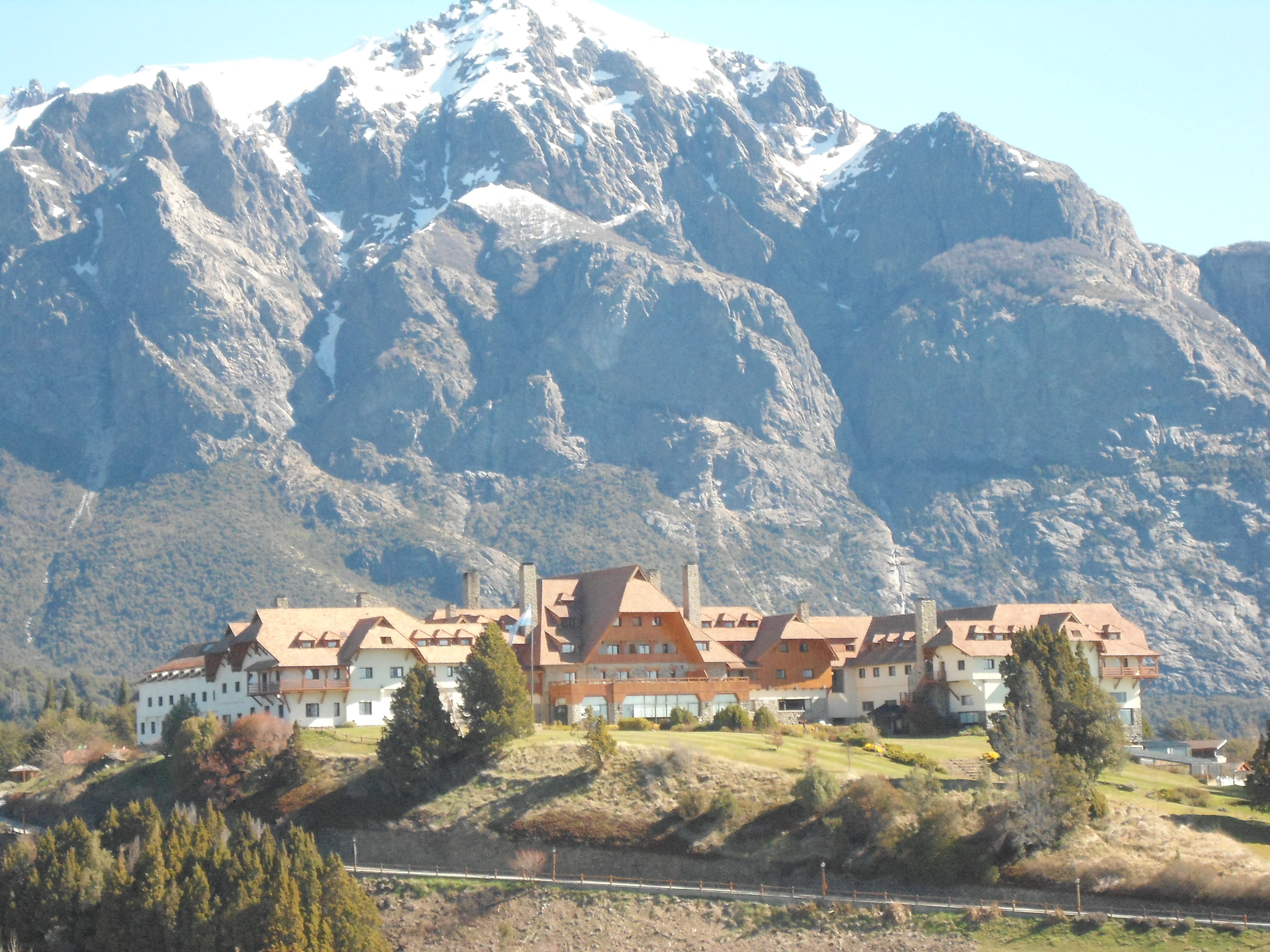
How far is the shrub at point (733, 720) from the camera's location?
108m

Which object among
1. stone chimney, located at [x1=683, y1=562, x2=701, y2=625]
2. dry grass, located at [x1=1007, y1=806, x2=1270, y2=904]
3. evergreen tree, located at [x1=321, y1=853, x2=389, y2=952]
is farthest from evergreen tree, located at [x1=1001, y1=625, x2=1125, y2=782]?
evergreen tree, located at [x1=321, y1=853, x2=389, y2=952]

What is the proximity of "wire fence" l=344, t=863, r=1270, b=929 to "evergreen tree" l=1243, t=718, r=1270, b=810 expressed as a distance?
17.4 metres

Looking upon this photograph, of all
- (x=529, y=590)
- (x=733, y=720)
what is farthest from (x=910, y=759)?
(x=529, y=590)

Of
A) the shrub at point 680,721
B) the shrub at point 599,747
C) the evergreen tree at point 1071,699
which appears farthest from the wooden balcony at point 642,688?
the evergreen tree at point 1071,699

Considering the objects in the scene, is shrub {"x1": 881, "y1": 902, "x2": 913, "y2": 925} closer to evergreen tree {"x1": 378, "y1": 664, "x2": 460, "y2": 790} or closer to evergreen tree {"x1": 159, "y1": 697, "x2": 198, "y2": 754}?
evergreen tree {"x1": 378, "y1": 664, "x2": 460, "y2": 790}

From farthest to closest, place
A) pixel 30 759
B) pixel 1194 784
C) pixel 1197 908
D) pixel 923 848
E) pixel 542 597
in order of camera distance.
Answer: pixel 30 759
pixel 542 597
pixel 1194 784
pixel 923 848
pixel 1197 908

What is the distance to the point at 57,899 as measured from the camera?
81.2 m

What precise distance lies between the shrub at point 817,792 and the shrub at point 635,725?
18718 millimetres

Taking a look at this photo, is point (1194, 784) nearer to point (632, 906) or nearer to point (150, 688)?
point (632, 906)

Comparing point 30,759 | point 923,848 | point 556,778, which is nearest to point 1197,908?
point 923,848

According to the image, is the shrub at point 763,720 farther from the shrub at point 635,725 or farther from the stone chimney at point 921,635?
the stone chimney at point 921,635

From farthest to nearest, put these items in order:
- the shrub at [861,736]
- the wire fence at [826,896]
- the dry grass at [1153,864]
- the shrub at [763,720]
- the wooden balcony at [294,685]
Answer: the shrub at [763,720] < the wooden balcony at [294,685] < the shrub at [861,736] < the dry grass at [1153,864] < the wire fence at [826,896]

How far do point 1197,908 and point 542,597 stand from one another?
175 feet

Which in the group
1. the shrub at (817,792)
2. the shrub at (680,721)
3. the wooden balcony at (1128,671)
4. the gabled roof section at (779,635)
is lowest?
the shrub at (817,792)
